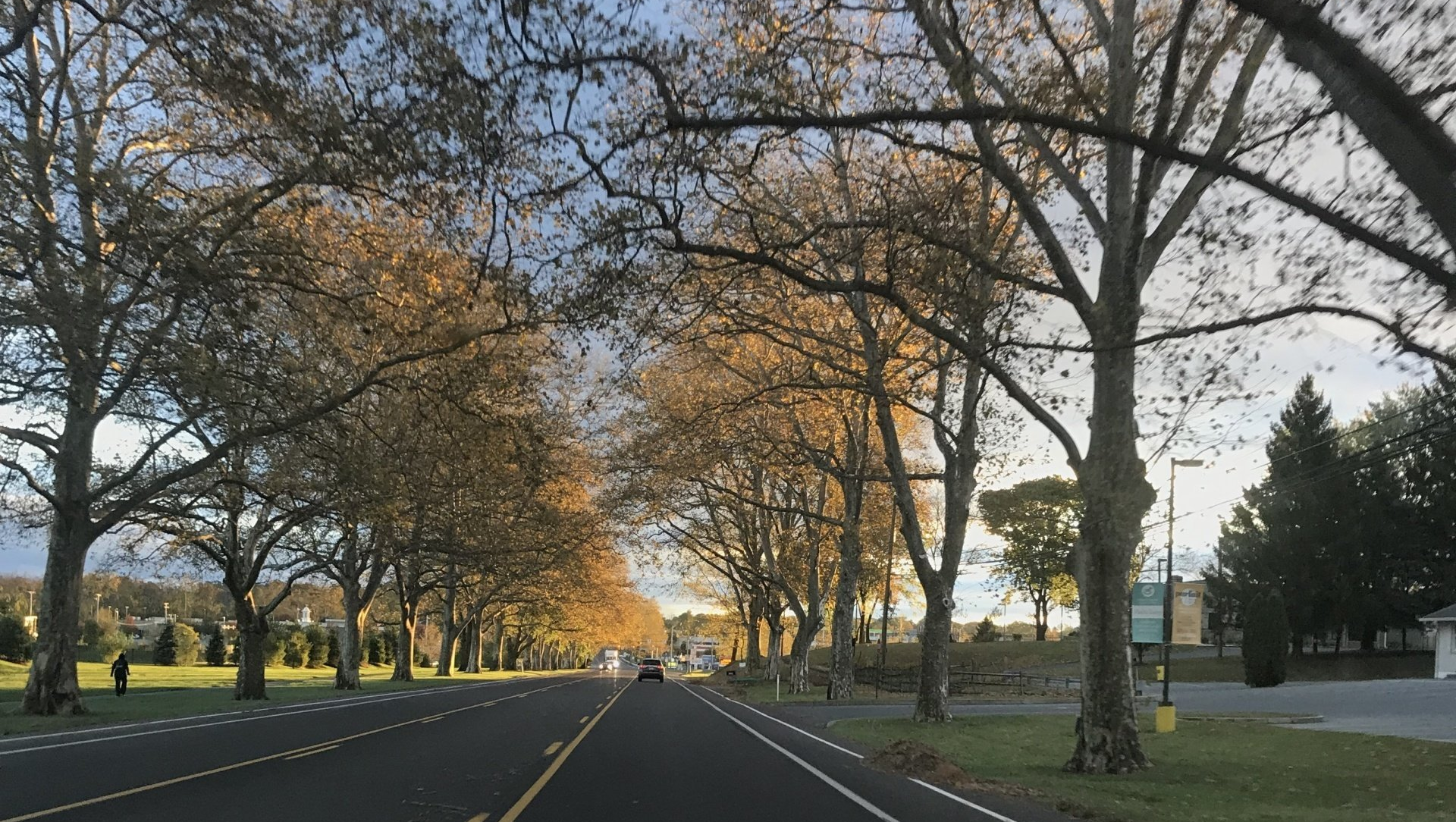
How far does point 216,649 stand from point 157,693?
3663cm

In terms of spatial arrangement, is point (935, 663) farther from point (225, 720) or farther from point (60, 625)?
point (60, 625)

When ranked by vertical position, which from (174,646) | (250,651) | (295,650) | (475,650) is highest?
(250,651)

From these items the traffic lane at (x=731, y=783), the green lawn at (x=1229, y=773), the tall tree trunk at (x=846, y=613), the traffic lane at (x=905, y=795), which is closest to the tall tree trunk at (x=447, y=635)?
the tall tree trunk at (x=846, y=613)

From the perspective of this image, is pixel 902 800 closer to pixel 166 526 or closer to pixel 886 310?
pixel 886 310

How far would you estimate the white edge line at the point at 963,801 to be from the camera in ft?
32.7

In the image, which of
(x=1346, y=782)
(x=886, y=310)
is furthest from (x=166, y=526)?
(x=1346, y=782)

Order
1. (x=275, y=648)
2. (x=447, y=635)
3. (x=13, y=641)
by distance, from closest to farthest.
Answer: (x=13, y=641)
(x=447, y=635)
(x=275, y=648)

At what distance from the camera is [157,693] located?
31.1 metres

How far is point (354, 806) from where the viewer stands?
9.33 meters

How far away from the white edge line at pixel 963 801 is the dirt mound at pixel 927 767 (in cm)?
23

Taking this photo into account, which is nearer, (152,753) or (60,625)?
(152,753)

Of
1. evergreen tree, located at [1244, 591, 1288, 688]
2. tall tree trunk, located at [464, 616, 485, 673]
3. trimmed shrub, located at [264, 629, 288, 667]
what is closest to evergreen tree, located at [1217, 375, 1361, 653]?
evergreen tree, located at [1244, 591, 1288, 688]

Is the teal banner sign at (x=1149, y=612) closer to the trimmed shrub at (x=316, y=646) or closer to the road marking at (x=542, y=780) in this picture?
the road marking at (x=542, y=780)

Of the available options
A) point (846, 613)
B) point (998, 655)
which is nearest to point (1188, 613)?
point (846, 613)
